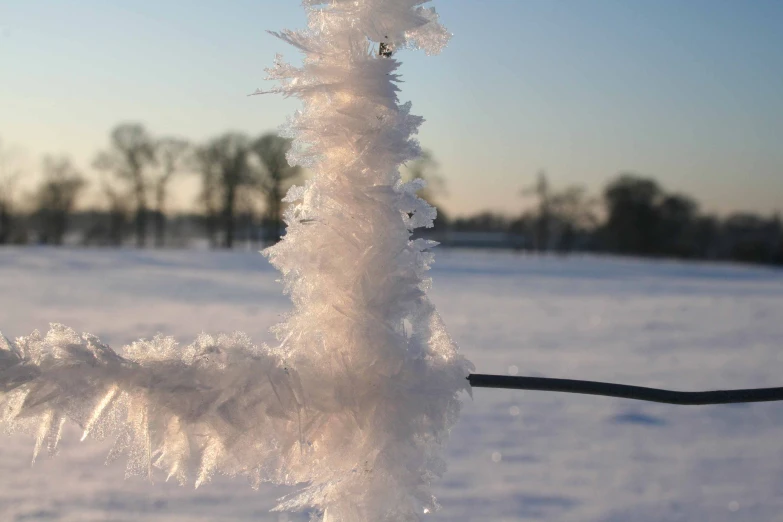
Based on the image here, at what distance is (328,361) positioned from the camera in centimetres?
52

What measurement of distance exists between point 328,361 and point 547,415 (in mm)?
4046

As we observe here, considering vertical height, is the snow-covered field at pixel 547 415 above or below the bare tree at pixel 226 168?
below

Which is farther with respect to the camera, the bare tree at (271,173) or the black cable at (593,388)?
the bare tree at (271,173)

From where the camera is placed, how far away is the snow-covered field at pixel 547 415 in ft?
9.25

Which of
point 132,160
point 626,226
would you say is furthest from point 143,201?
point 626,226

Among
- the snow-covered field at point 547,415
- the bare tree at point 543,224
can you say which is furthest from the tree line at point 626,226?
the snow-covered field at point 547,415

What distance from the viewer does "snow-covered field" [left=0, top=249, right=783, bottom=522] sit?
2.82 meters

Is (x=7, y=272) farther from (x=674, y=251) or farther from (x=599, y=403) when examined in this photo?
(x=674, y=251)

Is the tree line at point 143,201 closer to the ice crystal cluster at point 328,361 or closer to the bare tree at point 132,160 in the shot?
the bare tree at point 132,160

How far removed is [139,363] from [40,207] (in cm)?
3767

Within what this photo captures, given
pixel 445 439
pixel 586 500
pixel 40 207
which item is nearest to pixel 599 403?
pixel 586 500

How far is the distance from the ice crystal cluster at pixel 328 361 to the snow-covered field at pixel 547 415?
0.31ft

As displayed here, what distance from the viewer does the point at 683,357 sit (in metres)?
6.58

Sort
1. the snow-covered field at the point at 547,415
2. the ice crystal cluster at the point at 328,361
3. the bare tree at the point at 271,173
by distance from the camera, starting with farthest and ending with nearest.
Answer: the bare tree at the point at 271,173 → the snow-covered field at the point at 547,415 → the ice crystal cluster at the point at 328,361
